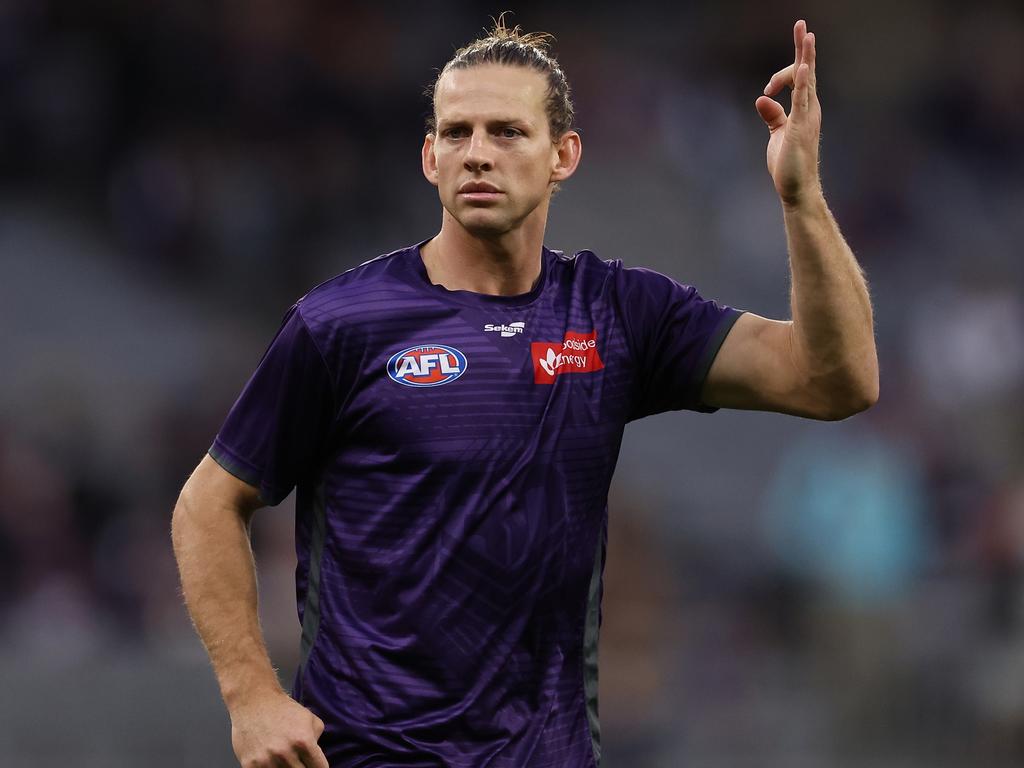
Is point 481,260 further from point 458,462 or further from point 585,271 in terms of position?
point 458,462

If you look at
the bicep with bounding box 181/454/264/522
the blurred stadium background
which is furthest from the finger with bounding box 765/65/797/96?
the blurred stadium background

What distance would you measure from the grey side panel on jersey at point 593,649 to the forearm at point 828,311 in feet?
2.19

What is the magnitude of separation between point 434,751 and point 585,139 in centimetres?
1138

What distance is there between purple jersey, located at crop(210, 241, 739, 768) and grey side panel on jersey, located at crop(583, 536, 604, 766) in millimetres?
12

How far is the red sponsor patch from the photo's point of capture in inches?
167

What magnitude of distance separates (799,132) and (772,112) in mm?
83

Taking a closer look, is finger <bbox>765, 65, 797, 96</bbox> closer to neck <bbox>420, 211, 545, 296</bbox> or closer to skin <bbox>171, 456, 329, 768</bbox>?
neck <bbox>420, 211, 545, 296</bbox>

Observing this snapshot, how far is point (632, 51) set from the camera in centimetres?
1672

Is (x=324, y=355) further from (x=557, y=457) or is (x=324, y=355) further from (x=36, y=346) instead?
(x=36, y=346)

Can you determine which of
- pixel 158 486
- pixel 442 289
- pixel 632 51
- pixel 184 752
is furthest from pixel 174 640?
pixel 632 51

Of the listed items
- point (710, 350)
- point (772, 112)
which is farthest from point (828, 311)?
point (772, 112)

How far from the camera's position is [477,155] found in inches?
165

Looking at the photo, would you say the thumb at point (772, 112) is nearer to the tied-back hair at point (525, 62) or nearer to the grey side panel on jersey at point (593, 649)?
the tied-back hair at point (525, 62)

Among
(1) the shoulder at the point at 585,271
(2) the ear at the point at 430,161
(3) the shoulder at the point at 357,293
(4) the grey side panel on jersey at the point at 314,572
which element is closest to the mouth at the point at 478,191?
(2) the ear at the point at 430,161
